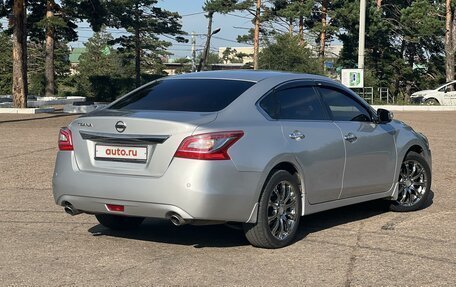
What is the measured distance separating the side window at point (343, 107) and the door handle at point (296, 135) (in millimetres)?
795

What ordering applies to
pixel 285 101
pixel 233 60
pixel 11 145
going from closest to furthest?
pixel 285 101, pixel 11 145, pixel 233 60

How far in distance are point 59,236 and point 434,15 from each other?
4469cm

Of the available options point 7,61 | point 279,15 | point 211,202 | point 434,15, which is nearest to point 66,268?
point 211,202

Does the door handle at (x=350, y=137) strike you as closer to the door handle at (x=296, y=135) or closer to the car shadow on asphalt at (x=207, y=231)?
the door handle at (x=296, y=135)

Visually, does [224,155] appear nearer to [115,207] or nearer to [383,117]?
[115,207]

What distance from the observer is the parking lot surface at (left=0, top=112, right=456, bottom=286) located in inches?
203

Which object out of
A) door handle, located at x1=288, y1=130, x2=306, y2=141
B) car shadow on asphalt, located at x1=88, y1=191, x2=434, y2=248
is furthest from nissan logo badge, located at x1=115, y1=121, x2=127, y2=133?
door handle, located at x1=288, y1=130, x2=306, y2=141

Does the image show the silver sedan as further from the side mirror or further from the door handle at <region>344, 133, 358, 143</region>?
the side mirror

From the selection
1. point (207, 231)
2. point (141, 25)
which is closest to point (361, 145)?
point (207, 231)

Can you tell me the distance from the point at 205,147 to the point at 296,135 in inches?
44.1

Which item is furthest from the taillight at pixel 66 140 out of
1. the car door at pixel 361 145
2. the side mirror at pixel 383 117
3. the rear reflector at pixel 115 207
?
the side mirror at pixel 383 117

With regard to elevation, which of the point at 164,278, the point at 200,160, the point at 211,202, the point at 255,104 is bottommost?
the point at 164,278

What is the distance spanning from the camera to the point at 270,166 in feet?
19.0

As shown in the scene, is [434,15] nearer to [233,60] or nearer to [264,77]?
[264,77]
